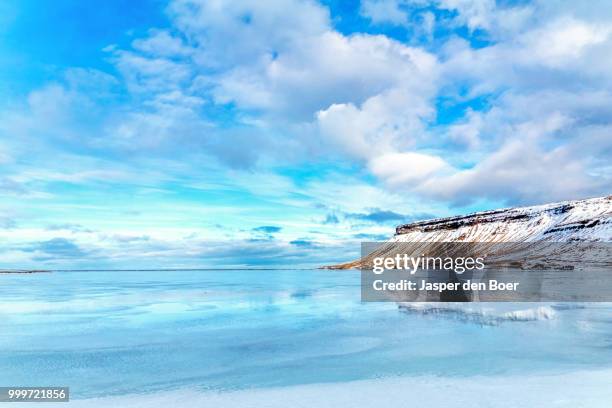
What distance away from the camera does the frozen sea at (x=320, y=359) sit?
717cm

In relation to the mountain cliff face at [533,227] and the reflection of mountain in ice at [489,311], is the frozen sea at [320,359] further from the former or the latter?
the mountain cliff face at [533,227]

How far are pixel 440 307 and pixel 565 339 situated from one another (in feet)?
28.5

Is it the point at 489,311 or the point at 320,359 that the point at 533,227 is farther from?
the point at 320,359

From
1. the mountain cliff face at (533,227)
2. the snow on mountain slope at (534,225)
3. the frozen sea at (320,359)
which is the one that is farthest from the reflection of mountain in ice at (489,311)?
the snow on mountain slope at (534,225)

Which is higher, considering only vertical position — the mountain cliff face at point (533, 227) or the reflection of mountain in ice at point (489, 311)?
the mountain cliff face at point (533, 227)

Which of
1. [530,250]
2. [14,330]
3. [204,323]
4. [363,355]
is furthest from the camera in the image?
[530,250]

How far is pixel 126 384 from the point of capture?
815 cm

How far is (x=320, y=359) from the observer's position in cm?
1002

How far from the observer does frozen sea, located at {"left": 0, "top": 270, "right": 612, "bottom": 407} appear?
7.17 meters

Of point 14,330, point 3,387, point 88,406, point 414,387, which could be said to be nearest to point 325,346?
point 414,387

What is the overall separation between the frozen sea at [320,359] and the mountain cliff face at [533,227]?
118 metres

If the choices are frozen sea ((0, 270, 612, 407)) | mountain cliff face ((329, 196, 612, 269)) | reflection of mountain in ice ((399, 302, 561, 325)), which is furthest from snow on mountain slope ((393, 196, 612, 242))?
frozen sea ((0, 270, 612, 407))

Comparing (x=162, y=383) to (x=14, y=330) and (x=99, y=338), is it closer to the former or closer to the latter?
(x=99, y=338)

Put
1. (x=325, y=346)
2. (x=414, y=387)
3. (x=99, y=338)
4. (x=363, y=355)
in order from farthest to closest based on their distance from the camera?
(x=99, y=338)
(x=325, y=346)
(x=363, y=355)
(x=414, y=387)
